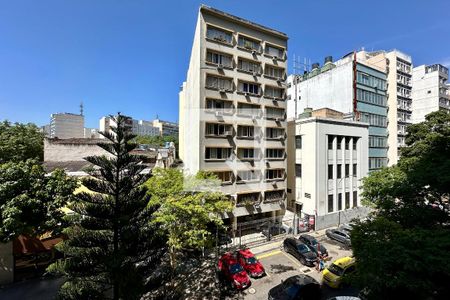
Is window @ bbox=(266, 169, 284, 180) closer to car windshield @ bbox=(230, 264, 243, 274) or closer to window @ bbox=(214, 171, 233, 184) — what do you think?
window @ bbox=(214, 171, 233, 184)

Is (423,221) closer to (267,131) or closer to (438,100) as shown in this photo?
(267,131)

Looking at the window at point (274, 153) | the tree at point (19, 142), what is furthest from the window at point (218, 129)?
the tree at point (19, 142)

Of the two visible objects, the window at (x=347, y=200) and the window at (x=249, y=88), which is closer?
the window at (x=249, y=88)

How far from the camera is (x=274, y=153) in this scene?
24.0 meters

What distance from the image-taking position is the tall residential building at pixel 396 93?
36.3 m

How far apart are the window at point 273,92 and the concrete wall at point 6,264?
76.0ft

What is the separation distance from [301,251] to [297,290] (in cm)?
526

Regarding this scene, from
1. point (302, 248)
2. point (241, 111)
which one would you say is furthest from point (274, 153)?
point (302, 248)

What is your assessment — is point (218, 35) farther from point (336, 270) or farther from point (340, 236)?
point (340, 236)

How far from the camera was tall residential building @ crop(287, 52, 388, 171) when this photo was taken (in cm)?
3011

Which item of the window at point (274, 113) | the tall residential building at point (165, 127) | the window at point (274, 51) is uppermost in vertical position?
the tall residential building at point (165, 127)

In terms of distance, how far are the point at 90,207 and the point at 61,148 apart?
21.3 m

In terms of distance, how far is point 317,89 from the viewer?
34.9m

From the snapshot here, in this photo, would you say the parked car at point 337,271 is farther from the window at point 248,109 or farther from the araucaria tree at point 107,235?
the window at point 248,109
